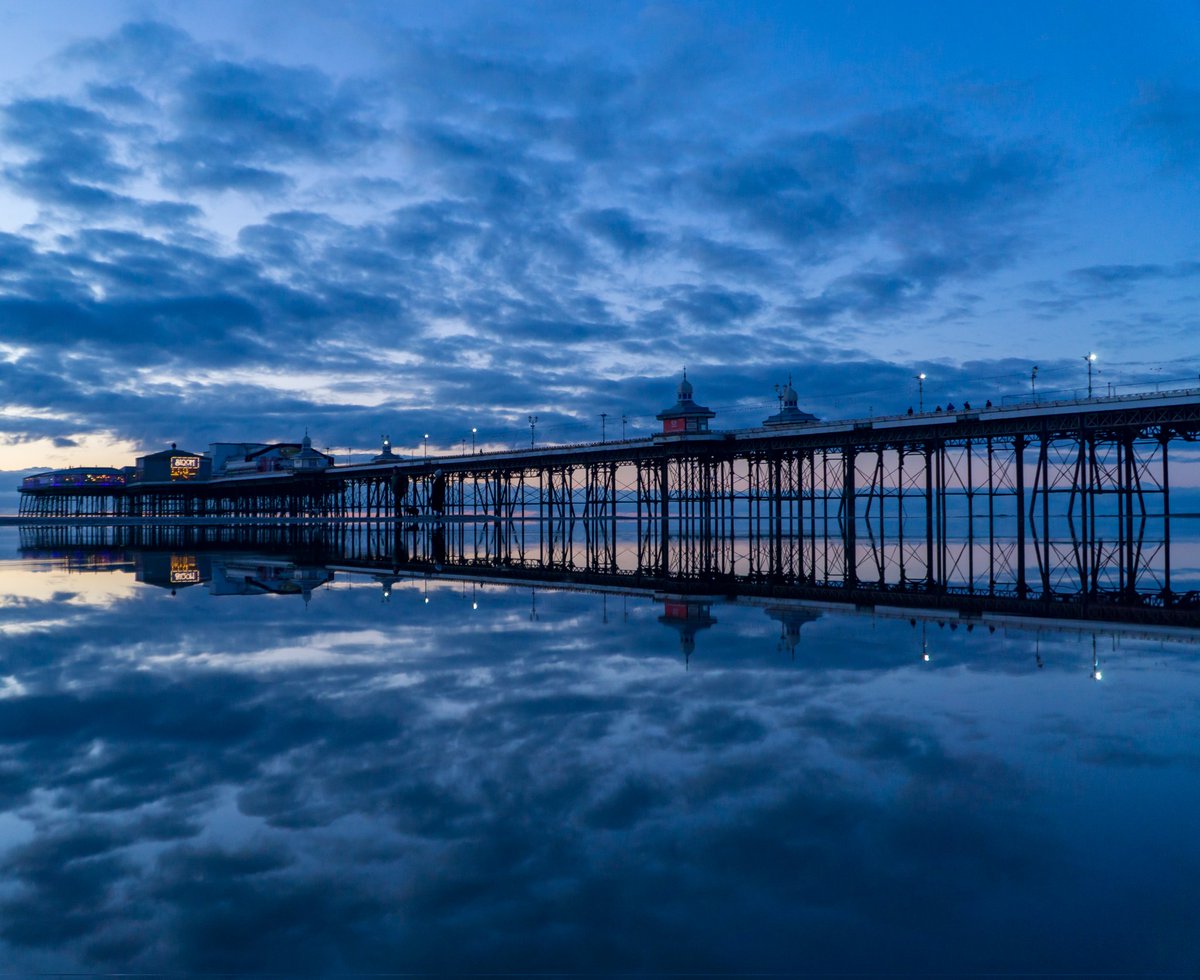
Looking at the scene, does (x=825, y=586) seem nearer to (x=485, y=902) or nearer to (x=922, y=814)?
(x=922, y=814)

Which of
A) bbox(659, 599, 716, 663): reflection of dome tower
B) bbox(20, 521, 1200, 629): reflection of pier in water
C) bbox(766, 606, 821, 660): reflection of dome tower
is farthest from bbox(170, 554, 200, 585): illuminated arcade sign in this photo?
bbox(766, 606, 821, 660): reflection of dome tower

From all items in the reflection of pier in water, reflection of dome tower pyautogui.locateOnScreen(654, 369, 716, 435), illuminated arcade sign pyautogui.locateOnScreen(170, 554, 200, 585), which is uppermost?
reflection of dome tower pyautogui.locateOnScreen(654, 369, 716, 435)

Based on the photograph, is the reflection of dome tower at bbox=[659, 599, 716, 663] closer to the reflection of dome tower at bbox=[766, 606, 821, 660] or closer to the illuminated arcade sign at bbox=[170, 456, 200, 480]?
the reflection of dome tower at bbox=[766, 606, 821, 660]

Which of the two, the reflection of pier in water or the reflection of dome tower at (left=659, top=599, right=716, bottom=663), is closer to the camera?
the reflection of dome tower at (left=659, top=599, right=716, bottom=663)

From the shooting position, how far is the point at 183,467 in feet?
540

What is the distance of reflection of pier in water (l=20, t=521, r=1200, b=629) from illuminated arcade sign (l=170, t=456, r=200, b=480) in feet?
387

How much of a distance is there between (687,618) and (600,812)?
12.8 metres

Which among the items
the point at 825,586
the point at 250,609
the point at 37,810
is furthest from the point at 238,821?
the point at 825,586

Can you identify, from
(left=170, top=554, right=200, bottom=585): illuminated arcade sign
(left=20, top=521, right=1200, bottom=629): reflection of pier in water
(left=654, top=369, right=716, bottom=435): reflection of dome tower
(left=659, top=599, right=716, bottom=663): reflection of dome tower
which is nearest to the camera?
(left=659, top=599, right=716, bottom=663): reflection of dome tower

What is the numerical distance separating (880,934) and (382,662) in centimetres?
1013

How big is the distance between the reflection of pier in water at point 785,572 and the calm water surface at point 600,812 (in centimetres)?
779

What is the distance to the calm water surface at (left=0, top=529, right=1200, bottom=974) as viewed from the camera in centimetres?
532

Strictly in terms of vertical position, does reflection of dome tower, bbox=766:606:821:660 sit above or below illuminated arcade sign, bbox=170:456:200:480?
below

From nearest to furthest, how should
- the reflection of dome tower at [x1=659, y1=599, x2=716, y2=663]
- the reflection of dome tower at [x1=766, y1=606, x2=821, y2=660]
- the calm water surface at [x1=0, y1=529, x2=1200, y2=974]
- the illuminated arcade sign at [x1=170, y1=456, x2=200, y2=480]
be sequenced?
1. the calm water surface at [x1=0, y1=529, x2=1200, y2=974]
2. the reflection of dome tower at [x1=766, y1=606, x2=821, y2=660]
3. the reflection of dome tower at [x1=659, y1=599, x2=716, y2=663]
4. the illuminated arcade sign at [x1=170, y1=456, x2=200, y2=480]
